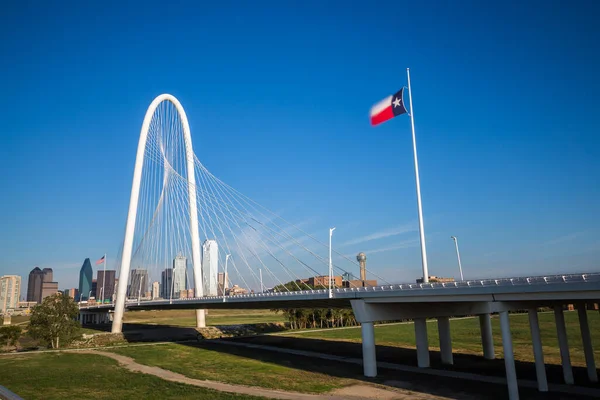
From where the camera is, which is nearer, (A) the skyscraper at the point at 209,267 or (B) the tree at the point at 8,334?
(B) the tree at the point at 8,334

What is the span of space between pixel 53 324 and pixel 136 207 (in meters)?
21.8

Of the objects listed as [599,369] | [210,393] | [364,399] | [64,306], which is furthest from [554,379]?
[64,306]

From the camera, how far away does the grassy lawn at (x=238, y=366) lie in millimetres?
32375

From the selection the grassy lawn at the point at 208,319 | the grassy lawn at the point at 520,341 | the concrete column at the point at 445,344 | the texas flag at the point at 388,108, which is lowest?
the grassy lawn at the point at 520,341

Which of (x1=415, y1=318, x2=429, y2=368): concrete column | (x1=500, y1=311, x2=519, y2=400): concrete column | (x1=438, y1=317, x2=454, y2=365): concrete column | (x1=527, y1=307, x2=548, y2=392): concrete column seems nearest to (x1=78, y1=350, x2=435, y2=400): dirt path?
(x1=500, y1=311, x2=519, y2=400): concrete column

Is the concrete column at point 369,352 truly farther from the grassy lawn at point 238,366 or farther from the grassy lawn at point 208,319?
the grassy lawn at point 208,319

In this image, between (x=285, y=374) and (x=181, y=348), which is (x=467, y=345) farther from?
(x=181, y=348)

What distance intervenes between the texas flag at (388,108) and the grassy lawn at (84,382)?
22.1 m

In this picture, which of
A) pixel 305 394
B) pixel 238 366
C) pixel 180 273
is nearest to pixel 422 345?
pixel 305 394

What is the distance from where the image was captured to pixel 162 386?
31.7 m

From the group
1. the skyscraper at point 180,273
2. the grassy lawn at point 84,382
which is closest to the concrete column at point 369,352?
the grassy lawn at point 84,382

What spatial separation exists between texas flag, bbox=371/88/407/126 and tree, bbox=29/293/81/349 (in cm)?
5195

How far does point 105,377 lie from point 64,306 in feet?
107

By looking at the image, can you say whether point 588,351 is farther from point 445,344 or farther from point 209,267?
point 209,267
